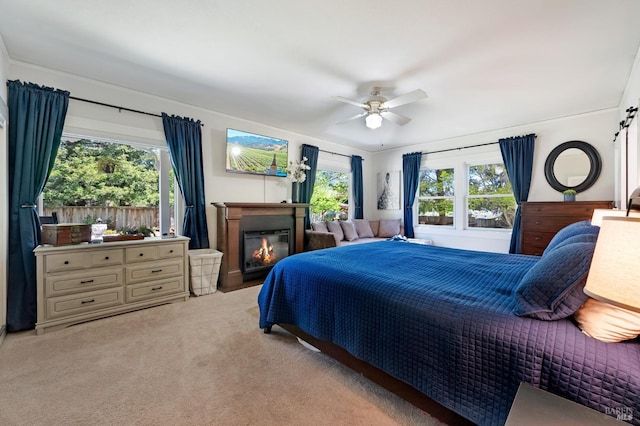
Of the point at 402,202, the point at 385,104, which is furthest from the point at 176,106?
the point at 402,202

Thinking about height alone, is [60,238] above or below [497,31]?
below

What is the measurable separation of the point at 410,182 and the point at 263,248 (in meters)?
3.35

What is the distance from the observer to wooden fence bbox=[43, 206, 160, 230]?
9.75 ft

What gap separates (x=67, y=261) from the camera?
2.55 m

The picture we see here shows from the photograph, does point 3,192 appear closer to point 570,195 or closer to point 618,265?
point 618,265

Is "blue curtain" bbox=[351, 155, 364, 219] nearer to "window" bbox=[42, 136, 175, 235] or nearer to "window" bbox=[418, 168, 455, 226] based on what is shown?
"window" bbox=[418, 168, 455, 226]

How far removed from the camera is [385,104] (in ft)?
9.82

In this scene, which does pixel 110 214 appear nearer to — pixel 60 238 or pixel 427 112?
pixel 60 238

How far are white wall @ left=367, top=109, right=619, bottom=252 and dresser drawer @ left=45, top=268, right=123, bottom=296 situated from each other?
5105 millimetres

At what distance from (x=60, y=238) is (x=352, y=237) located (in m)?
4.10

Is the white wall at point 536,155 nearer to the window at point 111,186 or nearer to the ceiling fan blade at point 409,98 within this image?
the ceiling fan blade at point 409,98

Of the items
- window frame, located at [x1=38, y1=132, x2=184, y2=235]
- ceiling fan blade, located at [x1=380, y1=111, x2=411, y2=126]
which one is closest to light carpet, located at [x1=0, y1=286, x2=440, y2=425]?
window frame, located at [x1=38, y1=132, x2=184, y2=235]

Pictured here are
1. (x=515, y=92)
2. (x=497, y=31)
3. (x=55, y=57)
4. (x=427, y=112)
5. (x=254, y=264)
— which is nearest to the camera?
(x=497, y=31)

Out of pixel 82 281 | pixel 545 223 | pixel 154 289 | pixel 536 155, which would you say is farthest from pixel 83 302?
pixel 536 155
